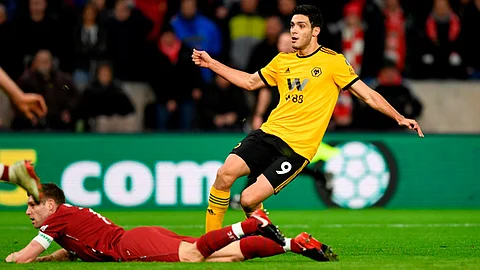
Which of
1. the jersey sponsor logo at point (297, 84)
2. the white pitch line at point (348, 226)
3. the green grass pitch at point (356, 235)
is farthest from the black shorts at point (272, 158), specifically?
the white pitch line at point (348, 226)

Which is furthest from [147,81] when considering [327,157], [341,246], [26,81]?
[341,246]

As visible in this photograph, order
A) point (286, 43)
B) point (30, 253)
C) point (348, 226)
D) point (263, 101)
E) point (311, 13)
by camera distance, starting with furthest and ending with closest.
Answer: point (263, 101) < point (348, 226) < point (286, 43) < point (311, 13) < point (30, 253)

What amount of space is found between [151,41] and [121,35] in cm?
52

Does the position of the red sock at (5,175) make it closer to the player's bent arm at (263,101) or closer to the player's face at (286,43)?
the player's face at (286,43)

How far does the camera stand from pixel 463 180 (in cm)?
Result: 1638

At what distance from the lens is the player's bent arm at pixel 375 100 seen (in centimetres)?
924

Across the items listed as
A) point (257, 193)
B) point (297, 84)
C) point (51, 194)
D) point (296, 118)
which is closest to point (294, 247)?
point (257, 193)

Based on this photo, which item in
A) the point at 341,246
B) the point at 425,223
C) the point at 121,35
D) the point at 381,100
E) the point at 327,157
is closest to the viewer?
the point at 381,100

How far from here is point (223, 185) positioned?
9.42 meters

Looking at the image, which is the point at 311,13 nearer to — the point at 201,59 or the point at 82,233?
the point at 201,59

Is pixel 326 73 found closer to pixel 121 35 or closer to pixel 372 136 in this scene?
pixel 372 136

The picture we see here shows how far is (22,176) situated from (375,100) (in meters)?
3.30

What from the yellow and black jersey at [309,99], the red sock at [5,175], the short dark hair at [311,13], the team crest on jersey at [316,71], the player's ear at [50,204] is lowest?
the player's ear at [50,204]

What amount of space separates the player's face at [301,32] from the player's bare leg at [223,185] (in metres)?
1.23
